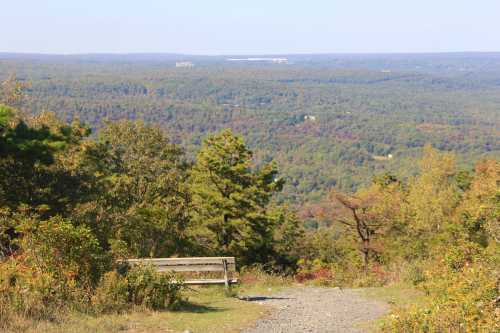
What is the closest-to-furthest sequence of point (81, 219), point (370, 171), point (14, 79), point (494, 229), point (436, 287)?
point (436, 287)
point (494, 229)
point (81, 219)
point (14, 79)
point (370, 171)

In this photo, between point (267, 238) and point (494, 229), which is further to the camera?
point (267, 238)

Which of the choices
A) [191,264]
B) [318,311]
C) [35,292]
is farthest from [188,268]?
[35,292]

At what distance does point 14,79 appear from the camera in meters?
20.0

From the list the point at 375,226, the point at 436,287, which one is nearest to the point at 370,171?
the point at 375,226

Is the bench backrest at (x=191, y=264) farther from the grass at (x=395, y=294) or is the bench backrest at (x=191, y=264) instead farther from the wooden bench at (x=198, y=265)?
the grass at (x=395, y=294)

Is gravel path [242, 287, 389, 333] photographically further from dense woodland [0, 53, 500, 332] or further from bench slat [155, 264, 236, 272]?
dense woodland [0, 53, 500, 332]

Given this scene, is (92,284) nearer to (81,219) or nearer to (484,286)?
(484,286)

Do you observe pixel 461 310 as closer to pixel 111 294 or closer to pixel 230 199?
pixel 111 294

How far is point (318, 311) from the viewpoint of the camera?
931cm

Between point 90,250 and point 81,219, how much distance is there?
652 cm

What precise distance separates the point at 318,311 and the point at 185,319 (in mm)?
2580

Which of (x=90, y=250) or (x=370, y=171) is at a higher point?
(x=90, y=250)

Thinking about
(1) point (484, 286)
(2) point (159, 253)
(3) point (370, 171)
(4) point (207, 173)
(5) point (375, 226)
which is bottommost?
(3) point (370, 171)

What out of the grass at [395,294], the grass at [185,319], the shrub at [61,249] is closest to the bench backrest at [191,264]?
the grass at [185,319]
